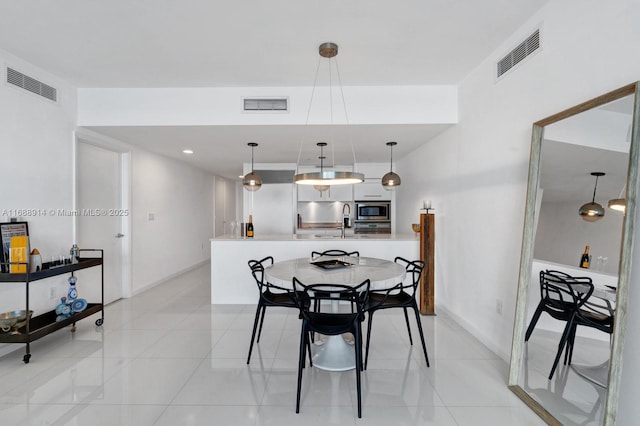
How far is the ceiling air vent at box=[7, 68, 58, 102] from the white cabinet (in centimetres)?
487

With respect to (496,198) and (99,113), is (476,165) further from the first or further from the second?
(99,113)

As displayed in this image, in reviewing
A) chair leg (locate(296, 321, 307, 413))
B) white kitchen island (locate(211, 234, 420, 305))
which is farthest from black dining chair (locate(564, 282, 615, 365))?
white kitchen island (locate(211, 234, 420, 305))

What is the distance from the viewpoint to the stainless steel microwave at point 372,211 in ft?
20.7

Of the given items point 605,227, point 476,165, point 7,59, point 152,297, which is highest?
point 7,59

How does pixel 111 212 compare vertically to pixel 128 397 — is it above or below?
above

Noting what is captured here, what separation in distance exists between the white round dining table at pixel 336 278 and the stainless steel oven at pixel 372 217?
11.4ft

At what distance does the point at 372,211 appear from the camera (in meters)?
6.32

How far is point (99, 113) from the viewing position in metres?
3.56

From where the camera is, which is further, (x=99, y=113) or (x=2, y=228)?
(x=99, y=113)

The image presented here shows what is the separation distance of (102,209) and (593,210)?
5.25 meters

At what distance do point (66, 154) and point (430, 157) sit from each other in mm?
4654

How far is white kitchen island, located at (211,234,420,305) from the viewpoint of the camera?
432 cm

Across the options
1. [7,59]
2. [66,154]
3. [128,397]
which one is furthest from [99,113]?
[128,397]

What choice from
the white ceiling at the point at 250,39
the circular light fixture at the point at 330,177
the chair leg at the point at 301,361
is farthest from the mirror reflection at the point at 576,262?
the chair leg at the point at 301,361
